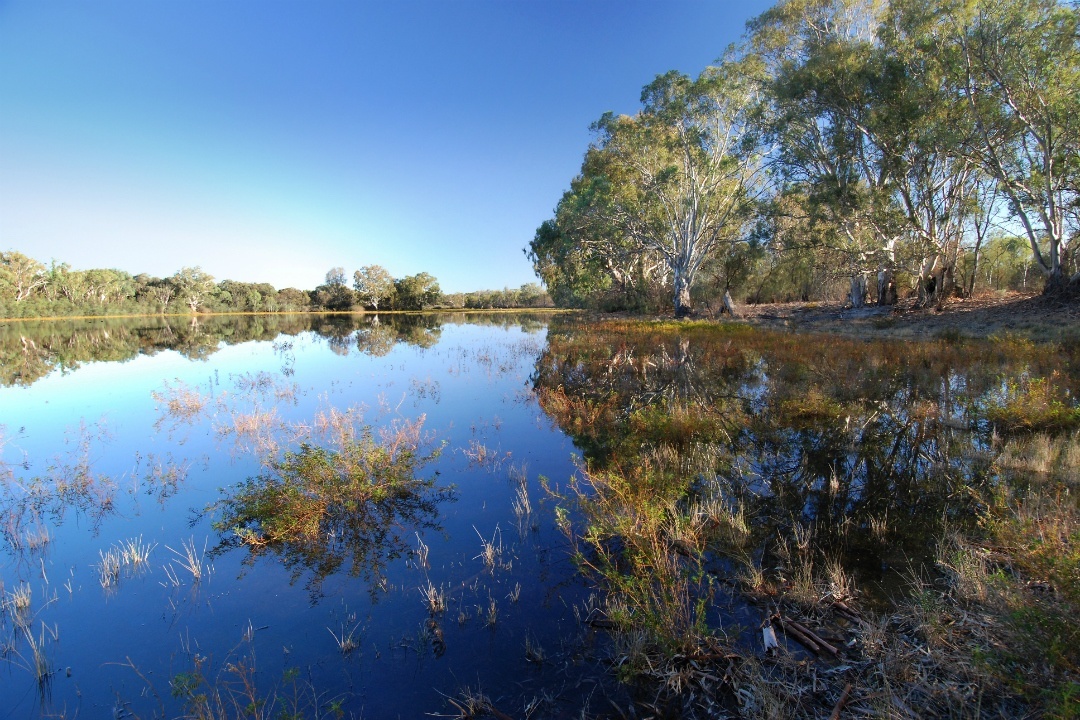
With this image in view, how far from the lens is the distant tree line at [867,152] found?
20188 mm

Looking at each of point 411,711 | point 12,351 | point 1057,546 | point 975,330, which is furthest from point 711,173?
point 12,351

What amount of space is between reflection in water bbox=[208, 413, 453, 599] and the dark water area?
4cm

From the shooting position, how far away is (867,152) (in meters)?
28.5

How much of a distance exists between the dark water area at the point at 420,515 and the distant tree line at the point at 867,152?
46.1 ft

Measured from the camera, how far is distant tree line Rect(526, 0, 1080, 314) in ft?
66.2

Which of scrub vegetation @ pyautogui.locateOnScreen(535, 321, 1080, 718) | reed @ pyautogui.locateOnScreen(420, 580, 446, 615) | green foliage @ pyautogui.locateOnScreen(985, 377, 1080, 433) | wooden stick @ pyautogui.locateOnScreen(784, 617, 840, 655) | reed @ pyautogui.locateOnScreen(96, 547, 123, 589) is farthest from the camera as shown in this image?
green foliage @ pyautogui.locateOnScreen(985, 377, 1080, 433)

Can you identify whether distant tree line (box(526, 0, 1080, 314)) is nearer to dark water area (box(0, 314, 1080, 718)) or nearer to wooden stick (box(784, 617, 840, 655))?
dark water area (box(0, 314, 1080, 718))

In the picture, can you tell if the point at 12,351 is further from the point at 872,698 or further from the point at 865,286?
the point at 865,286

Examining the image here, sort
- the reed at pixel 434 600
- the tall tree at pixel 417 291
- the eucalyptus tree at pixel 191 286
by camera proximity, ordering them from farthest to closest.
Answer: the tall tree at pixel 417 291, the eucalyptus tree at pixel 191 286, the reed at pixel 434 600

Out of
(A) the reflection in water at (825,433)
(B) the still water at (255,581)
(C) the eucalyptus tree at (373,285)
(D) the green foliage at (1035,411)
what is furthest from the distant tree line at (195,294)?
(D) the green foliage at (1035,411)

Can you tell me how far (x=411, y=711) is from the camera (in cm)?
318

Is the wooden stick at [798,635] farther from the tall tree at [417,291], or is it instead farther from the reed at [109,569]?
the tall tree at [417,291]

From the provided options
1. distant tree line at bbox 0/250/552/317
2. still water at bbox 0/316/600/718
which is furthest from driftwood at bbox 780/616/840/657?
distant tree line at bbox 0/250/552/317

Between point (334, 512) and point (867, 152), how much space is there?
36.1 meters
